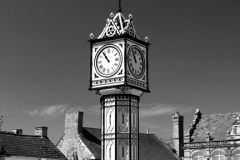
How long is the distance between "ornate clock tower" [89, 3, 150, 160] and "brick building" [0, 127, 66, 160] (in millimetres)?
14232

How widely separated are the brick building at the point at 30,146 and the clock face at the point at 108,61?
14.5m

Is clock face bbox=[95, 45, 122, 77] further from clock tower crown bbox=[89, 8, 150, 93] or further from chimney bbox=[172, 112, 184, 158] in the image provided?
chimney bbox=[172, 112, 184, 158]

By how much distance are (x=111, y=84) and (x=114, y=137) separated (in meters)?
2.00

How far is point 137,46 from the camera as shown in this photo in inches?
836

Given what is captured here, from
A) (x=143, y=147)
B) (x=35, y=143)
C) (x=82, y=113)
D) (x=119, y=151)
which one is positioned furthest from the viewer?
(x=143, y=147)

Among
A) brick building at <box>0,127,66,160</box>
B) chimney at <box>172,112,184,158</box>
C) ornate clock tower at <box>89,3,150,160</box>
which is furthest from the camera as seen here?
chimney at <box>172,112,184,158</box>

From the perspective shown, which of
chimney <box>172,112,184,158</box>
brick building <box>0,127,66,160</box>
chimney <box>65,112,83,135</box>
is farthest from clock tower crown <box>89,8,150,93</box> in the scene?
chimney <box>172,112,184,158</box>

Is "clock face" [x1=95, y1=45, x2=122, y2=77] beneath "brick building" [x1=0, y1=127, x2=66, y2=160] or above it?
above

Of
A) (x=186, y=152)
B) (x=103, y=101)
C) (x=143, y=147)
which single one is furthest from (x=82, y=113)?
(x=103, y=101)

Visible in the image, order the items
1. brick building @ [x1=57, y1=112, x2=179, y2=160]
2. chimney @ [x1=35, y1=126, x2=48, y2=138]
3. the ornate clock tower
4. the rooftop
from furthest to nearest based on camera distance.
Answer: brick building @ [x1=57, y1=112, x2=179, y2=160] < chimney @ [x1=35, y1=126, x2=48, y2=138] < the rooftop < the ornate clock tower

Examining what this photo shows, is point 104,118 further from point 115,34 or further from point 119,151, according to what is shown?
point 115,34

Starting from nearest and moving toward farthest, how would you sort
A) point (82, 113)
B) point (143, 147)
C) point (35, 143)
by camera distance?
point (35, 143)
point (82, 113)
point (143, 147)

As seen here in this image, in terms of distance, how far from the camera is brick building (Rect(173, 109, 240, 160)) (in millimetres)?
47594

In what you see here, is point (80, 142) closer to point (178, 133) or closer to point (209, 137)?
point (209, 137)
